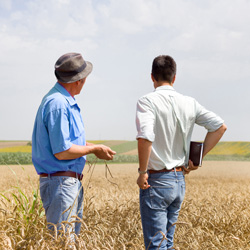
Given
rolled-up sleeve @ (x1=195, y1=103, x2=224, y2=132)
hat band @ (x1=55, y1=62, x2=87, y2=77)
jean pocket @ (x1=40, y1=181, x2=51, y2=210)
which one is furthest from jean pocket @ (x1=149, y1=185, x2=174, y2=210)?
hat band @ (x1=55, y1=62, x2=87, y2=77)

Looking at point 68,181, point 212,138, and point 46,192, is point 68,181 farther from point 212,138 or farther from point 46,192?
point 212,138

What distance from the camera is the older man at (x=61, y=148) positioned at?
2906mm

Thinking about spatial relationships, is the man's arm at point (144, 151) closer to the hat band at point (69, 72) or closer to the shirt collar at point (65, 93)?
the shirt collar at point (65, 93)

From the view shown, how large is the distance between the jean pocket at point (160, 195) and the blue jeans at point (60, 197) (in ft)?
1.95

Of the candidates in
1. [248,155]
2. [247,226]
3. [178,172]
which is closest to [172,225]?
[178,172]

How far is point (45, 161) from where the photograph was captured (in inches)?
118

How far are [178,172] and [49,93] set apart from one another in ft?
4.10

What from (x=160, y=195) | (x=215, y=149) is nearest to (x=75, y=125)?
(x=160, y=195)

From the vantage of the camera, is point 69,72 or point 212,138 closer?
point 69,72

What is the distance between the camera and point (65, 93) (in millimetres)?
3094

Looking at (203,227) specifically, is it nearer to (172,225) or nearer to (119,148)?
(172,225)

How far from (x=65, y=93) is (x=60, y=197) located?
2.66ft

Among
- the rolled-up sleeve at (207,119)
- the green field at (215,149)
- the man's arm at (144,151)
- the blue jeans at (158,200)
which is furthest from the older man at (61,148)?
the green field at (215,149)

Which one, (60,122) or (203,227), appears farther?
(203,227)
